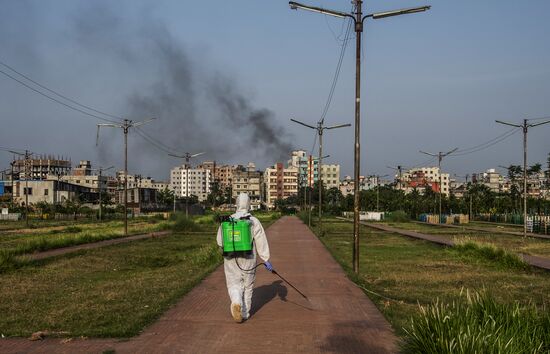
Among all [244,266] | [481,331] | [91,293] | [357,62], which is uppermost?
[357,62]

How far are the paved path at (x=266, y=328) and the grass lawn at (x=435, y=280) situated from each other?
1.62 ft

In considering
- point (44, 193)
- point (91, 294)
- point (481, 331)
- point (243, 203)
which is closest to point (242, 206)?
point (243, 203)

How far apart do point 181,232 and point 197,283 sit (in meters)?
35.7

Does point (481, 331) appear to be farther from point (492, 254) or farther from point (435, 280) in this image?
point (492, 254)

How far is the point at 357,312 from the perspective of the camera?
394 inches

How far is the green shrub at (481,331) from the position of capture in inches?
208

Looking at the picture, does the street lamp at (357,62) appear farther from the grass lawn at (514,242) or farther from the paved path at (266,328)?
the grass lawn at (514,242)

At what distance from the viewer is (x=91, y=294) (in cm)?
1262

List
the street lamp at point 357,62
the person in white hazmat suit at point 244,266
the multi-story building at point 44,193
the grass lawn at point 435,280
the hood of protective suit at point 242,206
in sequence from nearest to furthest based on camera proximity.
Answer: the person in white hazmat suit at point 244,266 → the hood of protective suit at point 242,206 → the grass lawn at point 435,280 → the street lamp at point 357,62 → the multi-story building at point 44,193

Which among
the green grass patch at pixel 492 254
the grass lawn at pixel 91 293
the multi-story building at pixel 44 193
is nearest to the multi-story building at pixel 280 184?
the multi-story building at pixel 44 193

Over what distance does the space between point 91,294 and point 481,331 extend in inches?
353

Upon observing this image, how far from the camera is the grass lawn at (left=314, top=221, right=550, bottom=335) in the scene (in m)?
11.2

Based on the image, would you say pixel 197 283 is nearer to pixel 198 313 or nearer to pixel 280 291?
pixel 280 291

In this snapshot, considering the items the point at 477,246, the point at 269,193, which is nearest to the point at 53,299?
Result: the point at 477,246
